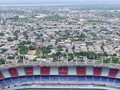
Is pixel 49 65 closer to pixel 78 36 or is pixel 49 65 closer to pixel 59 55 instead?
pixel 59 55

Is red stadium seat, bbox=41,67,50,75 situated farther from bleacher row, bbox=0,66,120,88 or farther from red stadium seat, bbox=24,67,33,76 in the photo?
red stadium seat, bbox=24,67,33,76

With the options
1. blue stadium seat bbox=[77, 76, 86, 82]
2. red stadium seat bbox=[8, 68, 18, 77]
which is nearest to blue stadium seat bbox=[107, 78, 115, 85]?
blue stadium seat bbox=[77, 76, 86, 82]

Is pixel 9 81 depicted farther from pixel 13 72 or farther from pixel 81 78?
pixel 81 78

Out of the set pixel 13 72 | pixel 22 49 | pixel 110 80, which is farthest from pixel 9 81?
pixel 22 49

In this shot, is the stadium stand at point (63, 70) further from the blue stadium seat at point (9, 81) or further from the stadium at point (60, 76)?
the blue stadium seat at point (9, 81)

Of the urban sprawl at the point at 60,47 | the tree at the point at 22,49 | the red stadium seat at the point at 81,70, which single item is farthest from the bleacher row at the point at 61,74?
the tree at the point at 22,49

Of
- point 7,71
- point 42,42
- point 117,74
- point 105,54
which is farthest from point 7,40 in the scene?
point 117,74

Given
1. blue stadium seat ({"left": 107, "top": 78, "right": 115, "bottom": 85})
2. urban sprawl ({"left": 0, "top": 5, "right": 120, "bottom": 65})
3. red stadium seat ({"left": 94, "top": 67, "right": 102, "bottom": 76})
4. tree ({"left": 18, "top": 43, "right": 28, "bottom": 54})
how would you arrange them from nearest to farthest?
1. blue stadium seat ({"left": 107, "top": 78, "right": 115, "bottom": 85})
2. red stadium seat ({"left": 94, "top": 67, "right": 102, "bottom": 76})
3. urban sprawl ({"left": 0, "top": 5, "right": 120, "bottom": 65})
4. tree ({"left": 18, "top": 43, "right": 28, "bottom": 54})
